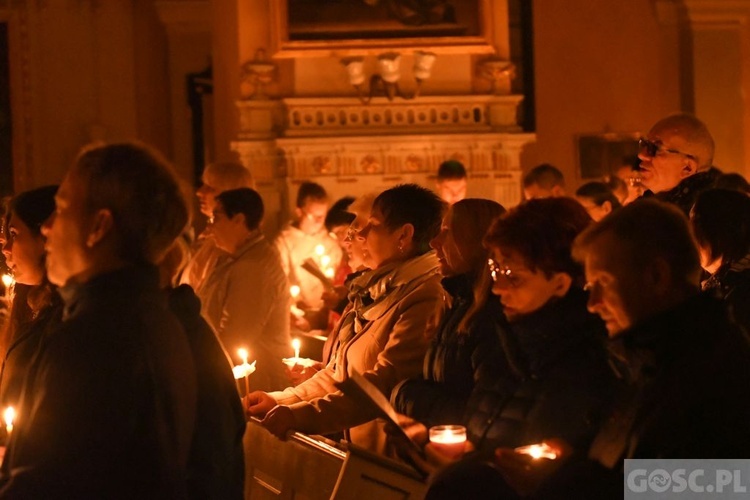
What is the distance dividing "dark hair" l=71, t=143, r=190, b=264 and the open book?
2.52 ft

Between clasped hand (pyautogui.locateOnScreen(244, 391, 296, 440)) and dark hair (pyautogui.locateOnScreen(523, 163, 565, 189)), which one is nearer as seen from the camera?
clasped hand (pyautogui.locateOnScreen(244, 391, 296, 440))

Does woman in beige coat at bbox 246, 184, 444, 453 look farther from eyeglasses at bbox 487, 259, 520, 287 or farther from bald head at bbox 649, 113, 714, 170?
bald head at bbox 649, 113, 714, 170

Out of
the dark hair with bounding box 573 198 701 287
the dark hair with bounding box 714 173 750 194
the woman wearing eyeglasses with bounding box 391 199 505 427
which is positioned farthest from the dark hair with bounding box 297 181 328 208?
the dark hair with bounding box 573 198 701 287

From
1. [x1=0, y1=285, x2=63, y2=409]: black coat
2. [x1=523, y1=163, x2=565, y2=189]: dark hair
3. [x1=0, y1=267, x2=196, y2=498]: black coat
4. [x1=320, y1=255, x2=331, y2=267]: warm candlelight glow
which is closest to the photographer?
[x1=0, y1=267, x2=196, y2=498]: black coat

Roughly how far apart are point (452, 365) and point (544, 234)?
0.59 metres

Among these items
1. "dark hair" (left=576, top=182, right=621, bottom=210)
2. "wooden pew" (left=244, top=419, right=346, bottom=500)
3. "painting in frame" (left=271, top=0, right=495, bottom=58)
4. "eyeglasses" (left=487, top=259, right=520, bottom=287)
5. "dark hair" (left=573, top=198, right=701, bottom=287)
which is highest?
"painting in frame" (left=271, top=0, right=495, bottom=58)

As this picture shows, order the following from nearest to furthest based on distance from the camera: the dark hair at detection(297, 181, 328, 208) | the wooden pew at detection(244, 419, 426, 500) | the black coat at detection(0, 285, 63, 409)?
the wooden pew at detection(244, 419, 426, 500) → the black coat at detection(0, 285, 63, 409) → the dark hair at detection(297, 181, 328, 208)

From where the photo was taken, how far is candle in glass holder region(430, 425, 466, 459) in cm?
326

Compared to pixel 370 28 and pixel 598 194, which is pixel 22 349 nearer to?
pixel 598 194

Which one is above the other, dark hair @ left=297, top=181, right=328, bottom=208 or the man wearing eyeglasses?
the man wearing eyeglasses

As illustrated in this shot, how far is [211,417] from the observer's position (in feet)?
9.30

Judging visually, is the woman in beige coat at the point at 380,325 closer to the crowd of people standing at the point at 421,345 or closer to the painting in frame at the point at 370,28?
the crowd of people standing at the point at 421,345

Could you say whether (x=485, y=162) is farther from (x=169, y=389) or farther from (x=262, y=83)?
(x=169, y=389)

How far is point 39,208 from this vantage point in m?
4.28
